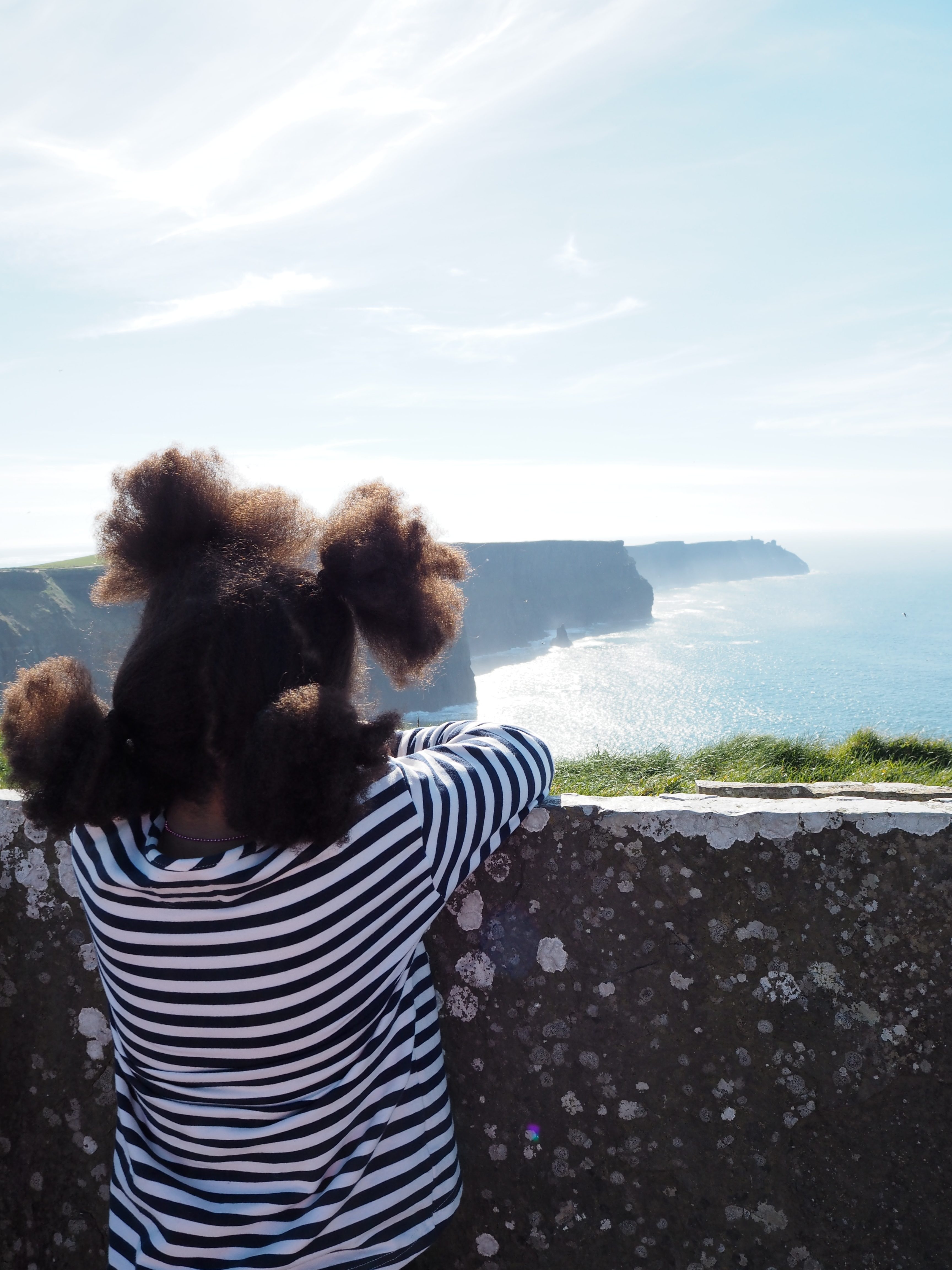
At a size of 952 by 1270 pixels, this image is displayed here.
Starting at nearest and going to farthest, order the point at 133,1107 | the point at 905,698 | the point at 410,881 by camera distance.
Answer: the point at 410,881 → the point at 133,1107 → the point at 905,698

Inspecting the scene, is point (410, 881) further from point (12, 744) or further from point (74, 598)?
point (74, 598)

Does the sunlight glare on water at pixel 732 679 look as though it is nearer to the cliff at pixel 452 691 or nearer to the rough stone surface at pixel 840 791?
the cliff at pixel 452 691

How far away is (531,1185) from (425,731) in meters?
1.13

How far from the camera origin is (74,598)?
47.5m

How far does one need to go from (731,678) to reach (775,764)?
219 ft

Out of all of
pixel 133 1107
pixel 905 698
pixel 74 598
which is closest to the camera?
pixel 133 1107

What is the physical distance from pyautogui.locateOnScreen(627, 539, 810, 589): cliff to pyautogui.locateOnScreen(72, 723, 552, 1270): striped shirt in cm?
14292

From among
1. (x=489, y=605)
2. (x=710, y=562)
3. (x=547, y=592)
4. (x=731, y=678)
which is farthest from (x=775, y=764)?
(x=710, y=562)

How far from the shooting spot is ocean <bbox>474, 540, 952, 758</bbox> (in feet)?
170

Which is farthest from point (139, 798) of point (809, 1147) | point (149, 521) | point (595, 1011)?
point (809, 1147)

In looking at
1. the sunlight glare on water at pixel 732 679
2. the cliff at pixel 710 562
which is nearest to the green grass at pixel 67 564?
the sunlight glare on water at pixel 732 679

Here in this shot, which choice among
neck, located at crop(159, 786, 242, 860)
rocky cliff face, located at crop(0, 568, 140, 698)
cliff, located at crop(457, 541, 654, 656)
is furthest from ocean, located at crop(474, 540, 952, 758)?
rocky cliff face, located at crop(0, 568, 140, 698)

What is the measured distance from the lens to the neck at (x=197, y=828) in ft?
4.35

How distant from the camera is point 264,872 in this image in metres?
1.24
